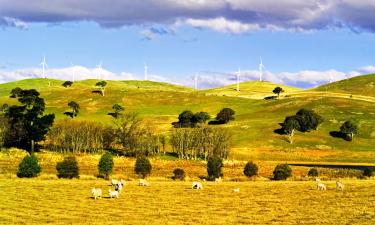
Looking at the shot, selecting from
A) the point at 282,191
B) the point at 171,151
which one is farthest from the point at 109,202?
the point at 171,151

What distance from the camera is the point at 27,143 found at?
132000 millimetres

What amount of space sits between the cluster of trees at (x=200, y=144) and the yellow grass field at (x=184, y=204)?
69.6 m

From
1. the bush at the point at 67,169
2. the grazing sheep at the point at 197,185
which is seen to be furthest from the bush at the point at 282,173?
the bush at the point at 67,169

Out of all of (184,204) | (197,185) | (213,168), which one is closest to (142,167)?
(213,168)

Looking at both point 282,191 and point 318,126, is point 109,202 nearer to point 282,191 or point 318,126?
point 282,191

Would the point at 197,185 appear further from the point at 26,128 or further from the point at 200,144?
the point at 26,128

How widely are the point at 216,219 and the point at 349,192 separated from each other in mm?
23464

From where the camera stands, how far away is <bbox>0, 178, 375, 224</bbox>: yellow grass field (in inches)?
1572

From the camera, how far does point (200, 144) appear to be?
13900 cm

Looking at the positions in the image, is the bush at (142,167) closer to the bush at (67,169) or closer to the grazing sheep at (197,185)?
the bush at (67,169)

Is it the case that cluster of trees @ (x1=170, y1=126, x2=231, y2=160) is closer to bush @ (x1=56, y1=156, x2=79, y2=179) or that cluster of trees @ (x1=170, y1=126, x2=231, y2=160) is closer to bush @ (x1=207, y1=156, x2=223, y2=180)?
bush @ (x1=207, y1=156, x2=223, y2=180)

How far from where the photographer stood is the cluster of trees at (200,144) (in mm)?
136875

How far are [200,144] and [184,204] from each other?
89497 millimetres

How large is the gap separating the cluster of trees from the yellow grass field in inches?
2740
